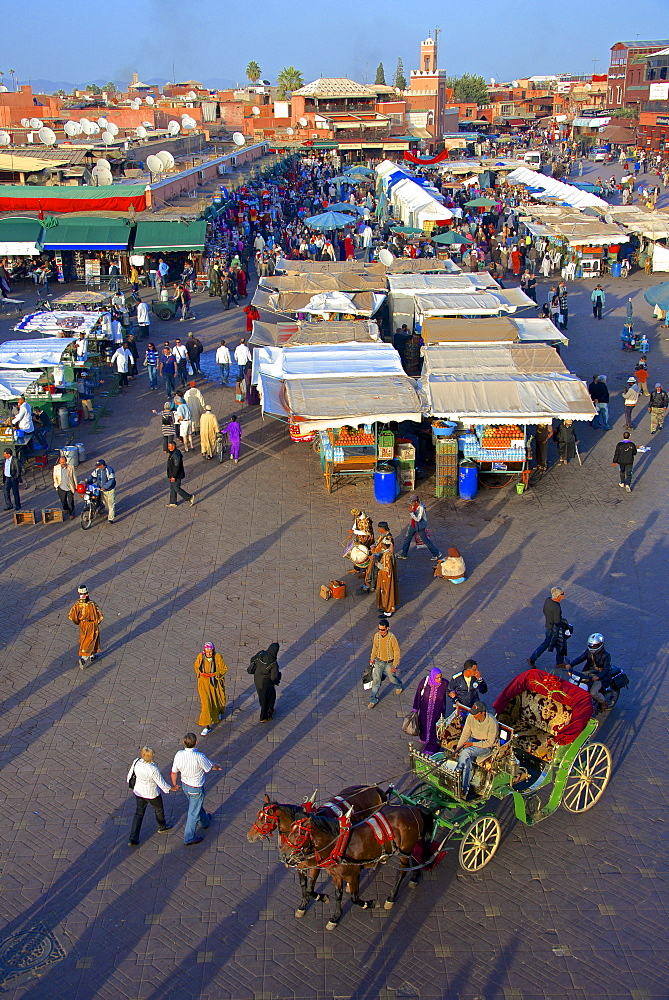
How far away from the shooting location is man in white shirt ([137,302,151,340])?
23938 mm

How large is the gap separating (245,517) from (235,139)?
44.6 m

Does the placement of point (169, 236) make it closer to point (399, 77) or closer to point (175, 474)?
point (175, 474)

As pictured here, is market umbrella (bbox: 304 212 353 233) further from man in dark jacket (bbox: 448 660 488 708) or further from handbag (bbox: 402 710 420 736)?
handbag (bbox: 402 710 420 736)

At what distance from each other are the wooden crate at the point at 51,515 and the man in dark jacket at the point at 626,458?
8660 mm

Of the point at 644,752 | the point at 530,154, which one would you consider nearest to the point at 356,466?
the point at 644,752

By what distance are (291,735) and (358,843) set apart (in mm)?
2542

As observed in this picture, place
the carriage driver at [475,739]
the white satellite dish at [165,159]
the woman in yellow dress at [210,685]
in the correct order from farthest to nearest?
the white satellite dish at [165,159] < the woman in yellow dress at [210,685] < the carriage driver at [475,739]

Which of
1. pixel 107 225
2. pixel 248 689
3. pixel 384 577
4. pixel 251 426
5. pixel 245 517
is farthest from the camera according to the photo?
pixel 107 225

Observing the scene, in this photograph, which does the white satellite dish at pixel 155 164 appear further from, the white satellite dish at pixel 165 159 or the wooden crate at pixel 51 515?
the wooden crate at pixel 51 515

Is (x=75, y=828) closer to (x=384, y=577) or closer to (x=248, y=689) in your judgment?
(x=248, y=689)

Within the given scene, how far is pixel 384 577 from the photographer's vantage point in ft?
36.8

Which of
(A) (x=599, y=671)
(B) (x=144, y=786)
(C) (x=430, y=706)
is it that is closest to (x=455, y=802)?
(C) (x=430, y=706)

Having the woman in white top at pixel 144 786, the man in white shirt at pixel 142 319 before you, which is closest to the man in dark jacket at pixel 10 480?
the woman in white top at pixel 144 786

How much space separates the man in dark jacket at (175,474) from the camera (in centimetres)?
1450
